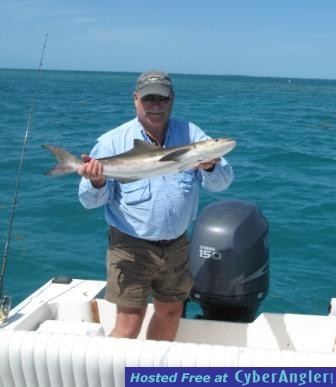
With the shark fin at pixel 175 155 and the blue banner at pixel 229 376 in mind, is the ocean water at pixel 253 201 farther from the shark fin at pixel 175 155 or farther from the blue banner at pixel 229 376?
the blue banner at pixel 229 376

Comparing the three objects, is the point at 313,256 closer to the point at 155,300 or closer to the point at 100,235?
the point at 100,235

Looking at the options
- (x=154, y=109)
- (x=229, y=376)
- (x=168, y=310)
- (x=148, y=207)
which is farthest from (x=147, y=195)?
(x=229, y=376)

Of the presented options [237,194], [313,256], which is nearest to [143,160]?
[313,256]

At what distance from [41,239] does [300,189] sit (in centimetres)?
591

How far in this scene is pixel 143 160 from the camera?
11.2 ft

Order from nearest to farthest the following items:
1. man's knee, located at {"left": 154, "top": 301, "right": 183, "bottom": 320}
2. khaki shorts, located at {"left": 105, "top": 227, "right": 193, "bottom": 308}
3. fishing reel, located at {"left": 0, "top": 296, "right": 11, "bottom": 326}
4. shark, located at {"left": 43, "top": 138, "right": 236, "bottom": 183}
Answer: shark, located at {"left": 43, "top": 138, "right": 236, "bottom": 183}
fishing reel, located at {"left": 0, "top": 296, "right": 11, "bottom": 326}
khaki shorts, located at {"left": 105, "top": 227, "right": 193, "bottom": 308}
man's knee, located at {"left": 154, "top": 301, "right": 183, "bottom": 320}

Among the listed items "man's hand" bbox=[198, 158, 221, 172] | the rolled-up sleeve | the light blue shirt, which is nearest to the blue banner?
the light blue shirt

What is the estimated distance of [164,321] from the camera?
3912 millimetres

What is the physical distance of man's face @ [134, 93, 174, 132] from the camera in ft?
11.4

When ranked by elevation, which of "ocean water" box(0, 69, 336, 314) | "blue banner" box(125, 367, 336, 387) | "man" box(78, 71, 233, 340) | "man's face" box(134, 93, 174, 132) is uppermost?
"man's face" box(134, 93, 174, 132)

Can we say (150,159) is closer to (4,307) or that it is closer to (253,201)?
(4,307)

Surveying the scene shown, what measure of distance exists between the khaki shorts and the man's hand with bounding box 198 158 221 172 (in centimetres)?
56

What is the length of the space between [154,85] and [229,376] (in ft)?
5.90

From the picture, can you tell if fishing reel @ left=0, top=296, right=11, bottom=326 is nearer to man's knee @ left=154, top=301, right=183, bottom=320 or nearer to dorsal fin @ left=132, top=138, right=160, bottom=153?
man's knee @ left=154, top=301, right=183, bottom=320
